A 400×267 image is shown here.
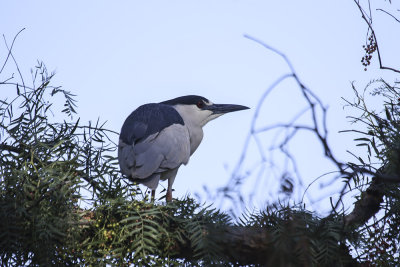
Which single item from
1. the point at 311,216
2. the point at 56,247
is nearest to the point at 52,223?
the point at 56,247

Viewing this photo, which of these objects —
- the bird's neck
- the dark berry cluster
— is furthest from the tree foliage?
the bird's neck

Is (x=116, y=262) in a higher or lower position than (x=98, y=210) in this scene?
lower

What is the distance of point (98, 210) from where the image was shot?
6.16 feet

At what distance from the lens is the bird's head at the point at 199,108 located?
4.31m

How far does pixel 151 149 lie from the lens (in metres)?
3.28

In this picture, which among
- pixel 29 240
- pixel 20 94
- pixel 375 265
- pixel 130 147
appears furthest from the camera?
pixel 130 147

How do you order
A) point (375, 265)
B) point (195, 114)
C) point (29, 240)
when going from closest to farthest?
1. point (29, 240)
2. point (375, 265)
3. point (195, 114)

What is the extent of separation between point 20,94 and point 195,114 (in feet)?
7.37

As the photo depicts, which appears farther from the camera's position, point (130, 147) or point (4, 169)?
point (130, 147)

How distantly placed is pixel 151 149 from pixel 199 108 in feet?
3.88

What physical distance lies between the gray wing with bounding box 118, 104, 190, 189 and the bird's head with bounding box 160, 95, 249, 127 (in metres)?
0.58

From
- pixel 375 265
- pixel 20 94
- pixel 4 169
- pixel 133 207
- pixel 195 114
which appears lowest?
pixel 375 265

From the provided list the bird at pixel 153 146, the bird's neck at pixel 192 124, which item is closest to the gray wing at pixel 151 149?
the bird at pixel 153 146

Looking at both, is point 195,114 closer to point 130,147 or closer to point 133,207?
point 130,147
